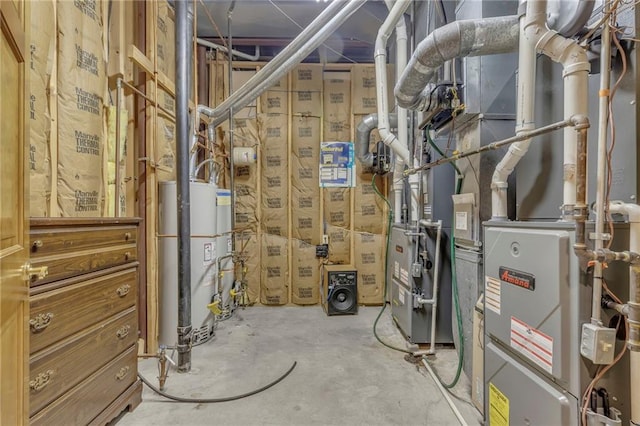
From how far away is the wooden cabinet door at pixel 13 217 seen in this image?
69 cm

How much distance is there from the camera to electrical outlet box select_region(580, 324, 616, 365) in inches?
33.1

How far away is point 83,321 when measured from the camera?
139 cm

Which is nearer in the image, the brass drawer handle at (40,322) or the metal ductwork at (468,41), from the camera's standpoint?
the brass drawer handle at (40,322)

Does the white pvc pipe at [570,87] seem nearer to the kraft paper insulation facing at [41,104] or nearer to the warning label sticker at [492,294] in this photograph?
the warning label sticker at [492,294]

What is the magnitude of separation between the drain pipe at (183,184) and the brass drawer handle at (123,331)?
492 mm

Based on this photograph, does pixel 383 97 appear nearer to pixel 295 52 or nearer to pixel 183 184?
pixel 295 52

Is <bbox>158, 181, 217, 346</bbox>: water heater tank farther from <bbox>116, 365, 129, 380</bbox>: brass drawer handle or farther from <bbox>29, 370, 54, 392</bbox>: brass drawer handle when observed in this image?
<bbox>29, 370, 54, 392</bbox>: brass drawer handle

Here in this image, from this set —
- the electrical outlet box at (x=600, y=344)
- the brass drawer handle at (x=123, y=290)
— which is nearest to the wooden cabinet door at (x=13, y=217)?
the brass drawer handle at (x=123, y=290)

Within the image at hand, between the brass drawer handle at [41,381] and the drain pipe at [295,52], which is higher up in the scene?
the drain pipe at [295,52]

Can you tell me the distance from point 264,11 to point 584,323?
13.2 ft

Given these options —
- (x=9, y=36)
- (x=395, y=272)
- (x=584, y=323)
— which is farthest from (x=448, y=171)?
(x=9, y=36)

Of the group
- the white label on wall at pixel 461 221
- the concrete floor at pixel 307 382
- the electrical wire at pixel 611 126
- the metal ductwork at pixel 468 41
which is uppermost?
the metal ductwork at pixel 468 41

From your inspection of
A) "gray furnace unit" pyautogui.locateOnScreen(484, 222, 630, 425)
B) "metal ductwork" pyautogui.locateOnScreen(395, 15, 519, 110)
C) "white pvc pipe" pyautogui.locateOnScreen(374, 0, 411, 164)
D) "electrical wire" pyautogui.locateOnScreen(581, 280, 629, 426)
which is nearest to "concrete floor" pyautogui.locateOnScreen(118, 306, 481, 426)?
"gray furnace unit" pyautogui.locateOnScreen(484, 222, 630, 425)

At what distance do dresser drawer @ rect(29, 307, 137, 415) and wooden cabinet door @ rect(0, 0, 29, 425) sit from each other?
1.54ft
